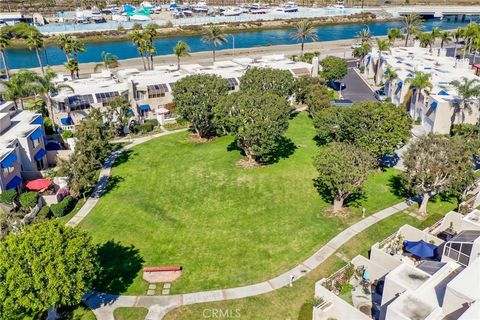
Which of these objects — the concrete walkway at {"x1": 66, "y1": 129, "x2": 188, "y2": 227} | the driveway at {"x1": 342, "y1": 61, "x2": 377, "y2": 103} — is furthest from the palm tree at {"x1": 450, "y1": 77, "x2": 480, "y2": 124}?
the concrete walkway at {"x1": 66, "y1": 129, "x2": 188, "y2": 227}

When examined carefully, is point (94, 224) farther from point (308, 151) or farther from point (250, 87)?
point (250, 87)

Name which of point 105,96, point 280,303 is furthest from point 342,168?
point 105,96

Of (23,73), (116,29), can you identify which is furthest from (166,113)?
(116,29)

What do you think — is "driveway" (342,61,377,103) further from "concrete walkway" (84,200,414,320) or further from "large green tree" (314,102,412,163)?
"concrete walkway" (84,200,414,320)

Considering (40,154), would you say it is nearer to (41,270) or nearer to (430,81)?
(41,270)

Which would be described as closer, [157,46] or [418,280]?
[418,280]
